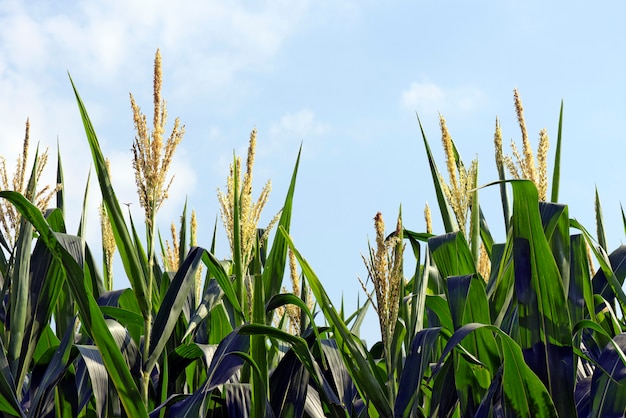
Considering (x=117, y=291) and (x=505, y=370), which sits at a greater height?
(x=117, y=291)

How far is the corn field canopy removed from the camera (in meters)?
1.97

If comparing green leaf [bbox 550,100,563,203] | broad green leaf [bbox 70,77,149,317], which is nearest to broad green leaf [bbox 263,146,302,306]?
broad green leaf [bbox 70,77,149,317]

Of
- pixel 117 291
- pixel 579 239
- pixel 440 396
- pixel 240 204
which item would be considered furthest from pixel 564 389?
pixel 117 291

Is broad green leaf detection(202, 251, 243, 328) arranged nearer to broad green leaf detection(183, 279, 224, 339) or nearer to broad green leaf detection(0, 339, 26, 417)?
broad green leaf detection(183, 279, 224, 339)

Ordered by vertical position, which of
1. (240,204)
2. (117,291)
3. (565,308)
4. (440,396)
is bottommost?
(440,396)

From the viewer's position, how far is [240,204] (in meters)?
2.22

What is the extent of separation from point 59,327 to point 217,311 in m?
0.59

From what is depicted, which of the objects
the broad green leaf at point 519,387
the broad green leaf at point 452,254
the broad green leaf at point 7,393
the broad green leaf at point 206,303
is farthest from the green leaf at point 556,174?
the broad green leaf at point 7,393

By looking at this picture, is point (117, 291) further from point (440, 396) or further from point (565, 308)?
point (565, 308)

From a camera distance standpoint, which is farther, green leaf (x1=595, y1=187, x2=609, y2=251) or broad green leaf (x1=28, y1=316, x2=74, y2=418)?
green leaf (x1=595, y1=187, x2=609, y2=251)

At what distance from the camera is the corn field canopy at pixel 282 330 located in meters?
1.97

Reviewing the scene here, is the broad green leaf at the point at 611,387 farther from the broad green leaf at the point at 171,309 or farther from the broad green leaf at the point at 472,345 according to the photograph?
the broad green leaf at the point at 171,309

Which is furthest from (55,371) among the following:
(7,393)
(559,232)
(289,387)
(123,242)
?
(559,232)

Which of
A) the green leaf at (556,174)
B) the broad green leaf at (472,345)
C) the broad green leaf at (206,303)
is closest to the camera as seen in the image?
the broad green leaf at (472,345)
